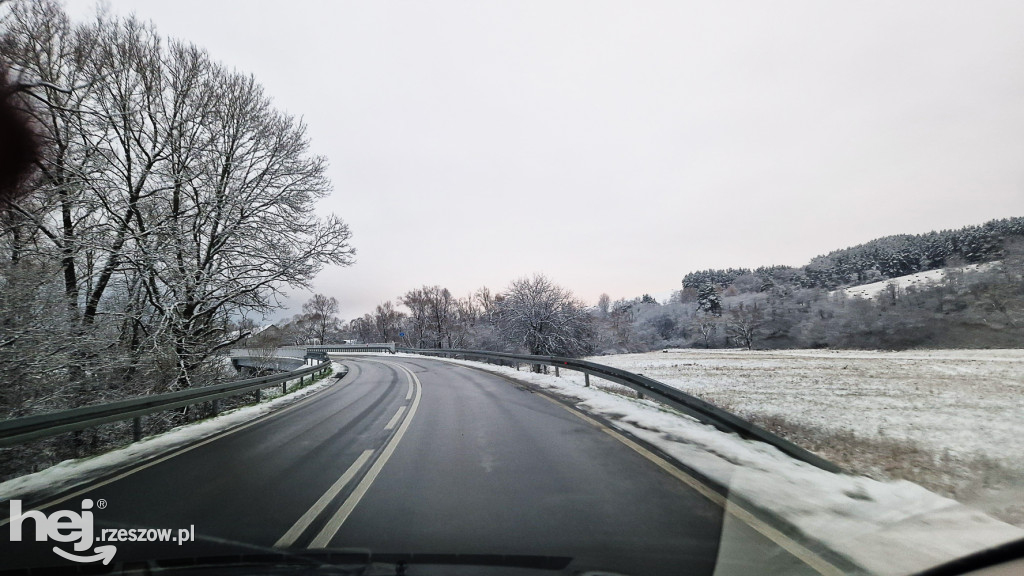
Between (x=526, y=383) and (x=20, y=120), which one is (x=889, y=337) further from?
(x=20, y=120)

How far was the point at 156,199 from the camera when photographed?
11.3m

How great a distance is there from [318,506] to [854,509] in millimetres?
4813

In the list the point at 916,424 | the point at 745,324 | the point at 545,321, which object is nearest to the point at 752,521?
the point at 916,424

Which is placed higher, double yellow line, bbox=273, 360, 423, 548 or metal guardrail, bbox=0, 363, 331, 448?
metal guardrail, bbox=0, 363, 331, 448

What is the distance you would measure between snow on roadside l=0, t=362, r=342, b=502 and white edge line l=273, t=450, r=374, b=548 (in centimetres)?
318

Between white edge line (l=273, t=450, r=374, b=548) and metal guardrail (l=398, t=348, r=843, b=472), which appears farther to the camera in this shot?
metal guardrail (l=398, t=348, r=843, b=472)

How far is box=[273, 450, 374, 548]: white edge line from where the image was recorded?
291 cm

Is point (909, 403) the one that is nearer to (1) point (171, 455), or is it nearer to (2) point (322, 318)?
(1) point (171, 455)

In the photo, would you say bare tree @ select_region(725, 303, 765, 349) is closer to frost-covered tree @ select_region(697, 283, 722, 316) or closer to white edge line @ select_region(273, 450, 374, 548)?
frost-covered tree @ select_region(697, 283, 722, 316)

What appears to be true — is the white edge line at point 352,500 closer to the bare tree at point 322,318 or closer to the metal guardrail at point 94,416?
the metal guardrail at point 94,416

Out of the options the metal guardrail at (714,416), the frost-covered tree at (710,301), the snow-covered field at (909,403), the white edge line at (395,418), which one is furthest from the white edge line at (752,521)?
the frost-covered tree at (710,301)

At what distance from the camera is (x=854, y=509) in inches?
126

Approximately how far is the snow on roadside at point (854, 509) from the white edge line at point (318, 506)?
3.95m

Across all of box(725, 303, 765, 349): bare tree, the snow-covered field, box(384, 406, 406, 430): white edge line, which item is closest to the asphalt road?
box(384, 406, 406, 430): white edge line
